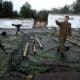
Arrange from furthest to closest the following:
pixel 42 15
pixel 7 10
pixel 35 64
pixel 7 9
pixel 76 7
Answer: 1. pixel 42 15
2. pixel 76 7
3. pixel 7 9
4. pixel 7 10
5. pixel 35 64

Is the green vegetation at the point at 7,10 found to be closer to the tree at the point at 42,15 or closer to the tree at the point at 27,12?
the tree at the point at 27,12

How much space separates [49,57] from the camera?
10.8m

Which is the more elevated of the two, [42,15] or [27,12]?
[27,12]

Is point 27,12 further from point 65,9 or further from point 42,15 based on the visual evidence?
point 65,9

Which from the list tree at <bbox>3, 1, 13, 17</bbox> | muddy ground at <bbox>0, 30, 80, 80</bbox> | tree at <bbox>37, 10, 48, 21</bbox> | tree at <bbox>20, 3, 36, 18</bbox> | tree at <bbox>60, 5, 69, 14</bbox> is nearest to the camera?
muddy ground at <bbox>0, 30, 80, 80</bbox>

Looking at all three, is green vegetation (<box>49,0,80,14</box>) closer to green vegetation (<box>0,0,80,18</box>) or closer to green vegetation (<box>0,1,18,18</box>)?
green vegetation (<box>0,0,80,18</box>)

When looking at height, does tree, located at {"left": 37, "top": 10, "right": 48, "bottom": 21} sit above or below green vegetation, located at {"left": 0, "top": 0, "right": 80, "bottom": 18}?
below

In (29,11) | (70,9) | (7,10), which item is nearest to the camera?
(7,10)

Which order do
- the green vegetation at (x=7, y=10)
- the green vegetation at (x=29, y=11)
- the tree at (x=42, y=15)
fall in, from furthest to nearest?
the tree at (x=42, y=15) < the green vegetation at (x=29, y=11) < the green vegetation at (x=7, y=10)

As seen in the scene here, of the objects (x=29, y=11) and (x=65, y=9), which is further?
(x=65, y=9)

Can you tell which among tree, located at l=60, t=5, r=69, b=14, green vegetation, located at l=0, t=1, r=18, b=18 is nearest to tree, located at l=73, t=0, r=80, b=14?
tree, located at l=60, t=5, r=69, b=14

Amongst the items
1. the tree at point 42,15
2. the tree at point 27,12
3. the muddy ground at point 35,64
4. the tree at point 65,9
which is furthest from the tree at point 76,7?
the muddy ground at point 35,64

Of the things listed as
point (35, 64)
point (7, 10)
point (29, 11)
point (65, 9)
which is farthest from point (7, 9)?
point (35, 64)

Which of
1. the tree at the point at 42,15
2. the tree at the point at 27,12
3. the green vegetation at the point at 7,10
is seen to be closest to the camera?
the green vegetation at the point at 7,10
